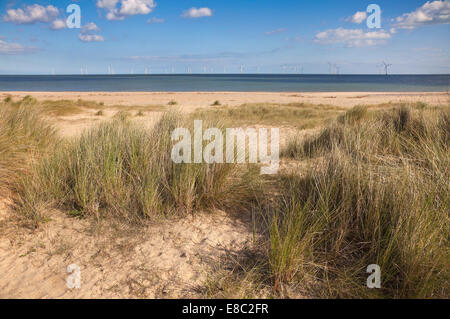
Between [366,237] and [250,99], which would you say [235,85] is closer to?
[250,99]

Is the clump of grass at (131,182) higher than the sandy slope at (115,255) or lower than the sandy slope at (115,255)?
higher

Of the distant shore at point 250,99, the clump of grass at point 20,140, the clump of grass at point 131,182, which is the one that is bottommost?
the clump of grass at point 131,182

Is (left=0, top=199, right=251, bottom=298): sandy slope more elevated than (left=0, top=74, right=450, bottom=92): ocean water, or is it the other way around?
(left=0, top=74, right=450, bottom=92): ocean water

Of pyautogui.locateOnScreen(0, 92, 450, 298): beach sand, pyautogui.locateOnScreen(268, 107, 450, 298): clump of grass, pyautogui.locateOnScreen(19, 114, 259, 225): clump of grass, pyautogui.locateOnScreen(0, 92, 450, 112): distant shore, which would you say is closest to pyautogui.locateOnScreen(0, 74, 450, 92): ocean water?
pyautogui.locateOnScreen(0, 92, 450, 112): distant shore

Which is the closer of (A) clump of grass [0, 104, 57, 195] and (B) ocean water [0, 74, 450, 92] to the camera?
(A) clump of grass [0, 104, 57, 195]

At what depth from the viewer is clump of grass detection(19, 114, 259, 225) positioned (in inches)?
116

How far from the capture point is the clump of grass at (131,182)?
2.94m

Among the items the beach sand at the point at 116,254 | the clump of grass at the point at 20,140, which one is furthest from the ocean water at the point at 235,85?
the clump of grass at the point at 20,140

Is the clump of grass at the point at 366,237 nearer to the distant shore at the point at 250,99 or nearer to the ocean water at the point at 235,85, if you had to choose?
the ocean water at the point at 235,85

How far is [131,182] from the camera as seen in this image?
3215 millimetres

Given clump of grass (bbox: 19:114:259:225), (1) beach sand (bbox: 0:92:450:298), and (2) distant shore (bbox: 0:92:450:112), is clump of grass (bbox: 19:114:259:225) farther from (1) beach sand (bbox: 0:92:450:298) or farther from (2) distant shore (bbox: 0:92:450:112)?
(2) distant shore (bbox: 0:92:450:112)

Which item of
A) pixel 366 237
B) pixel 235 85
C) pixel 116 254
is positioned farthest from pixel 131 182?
pixel 235 85

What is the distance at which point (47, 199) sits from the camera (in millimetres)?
3092
